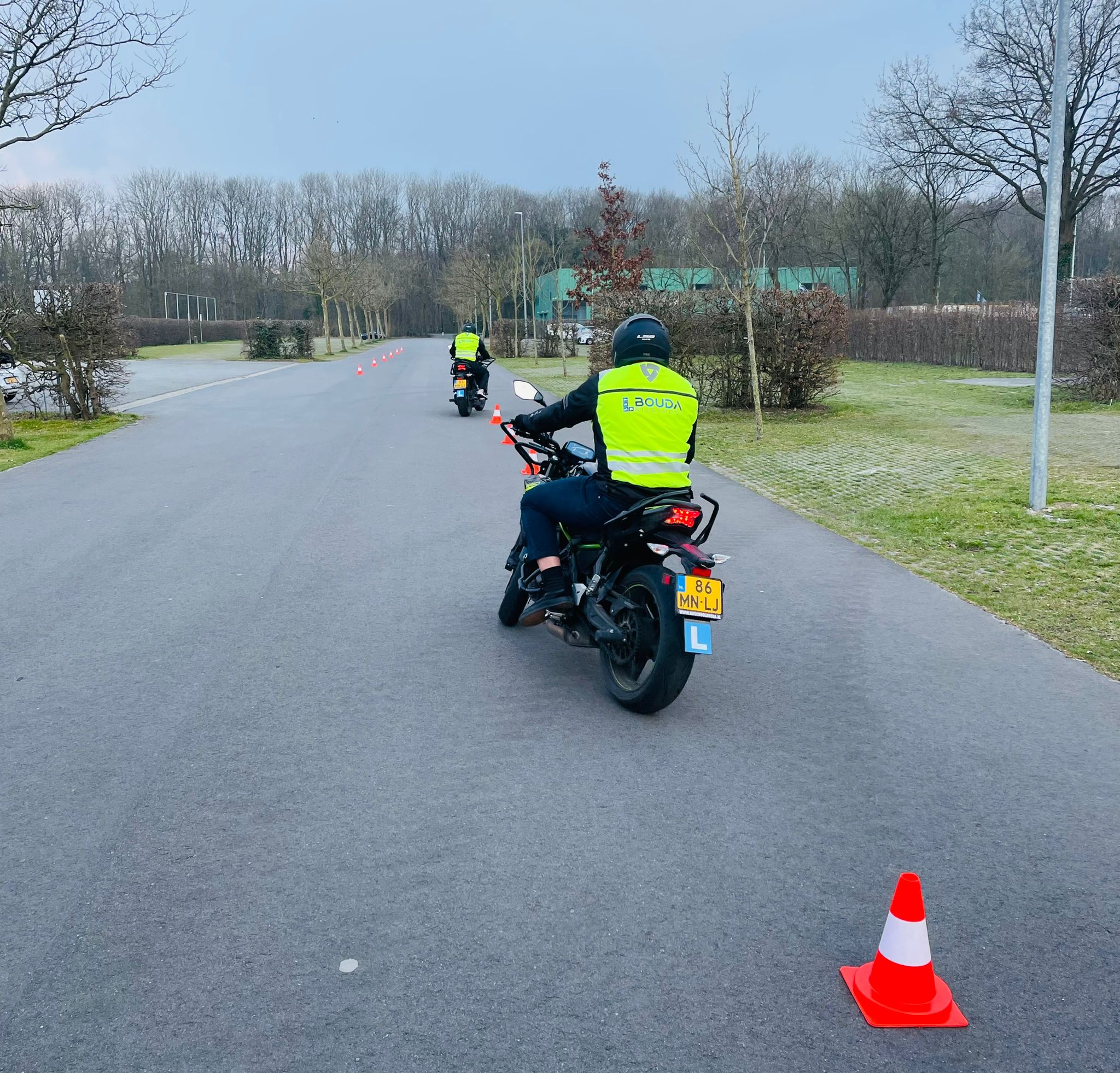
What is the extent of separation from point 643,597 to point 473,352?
1601 centimetres

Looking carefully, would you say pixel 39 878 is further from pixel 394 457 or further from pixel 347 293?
pixel 347 293

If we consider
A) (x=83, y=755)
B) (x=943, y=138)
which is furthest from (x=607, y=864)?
(x=943, y=138)

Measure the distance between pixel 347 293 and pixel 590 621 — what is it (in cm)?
6446

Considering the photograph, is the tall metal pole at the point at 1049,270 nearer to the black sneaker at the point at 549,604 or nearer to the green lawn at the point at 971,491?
the green lawn at the point at 971,491

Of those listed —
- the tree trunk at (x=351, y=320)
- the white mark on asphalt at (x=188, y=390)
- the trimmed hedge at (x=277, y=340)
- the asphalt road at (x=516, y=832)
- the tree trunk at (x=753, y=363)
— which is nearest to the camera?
the asphalt road at (x=516, y=832)

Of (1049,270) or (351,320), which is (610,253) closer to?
(1049,270)

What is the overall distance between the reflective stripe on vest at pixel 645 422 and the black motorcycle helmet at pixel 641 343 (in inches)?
2.4


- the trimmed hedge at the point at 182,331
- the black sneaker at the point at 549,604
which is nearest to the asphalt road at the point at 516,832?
the black sneaker at the point at 549,604

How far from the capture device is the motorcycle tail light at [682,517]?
495cm

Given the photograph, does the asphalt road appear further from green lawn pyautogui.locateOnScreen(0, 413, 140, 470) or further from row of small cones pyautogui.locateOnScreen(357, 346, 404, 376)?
row of small cones pyautogui.locateOnScreen(357, 346, 404, 376)

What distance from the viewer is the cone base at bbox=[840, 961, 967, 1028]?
9.10 ft

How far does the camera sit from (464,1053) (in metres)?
2.64

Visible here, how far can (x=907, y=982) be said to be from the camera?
2.81m

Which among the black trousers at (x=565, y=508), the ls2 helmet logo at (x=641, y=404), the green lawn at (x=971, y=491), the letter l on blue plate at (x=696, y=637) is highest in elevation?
the ls2 helmet logo at (x=641, y=404)
